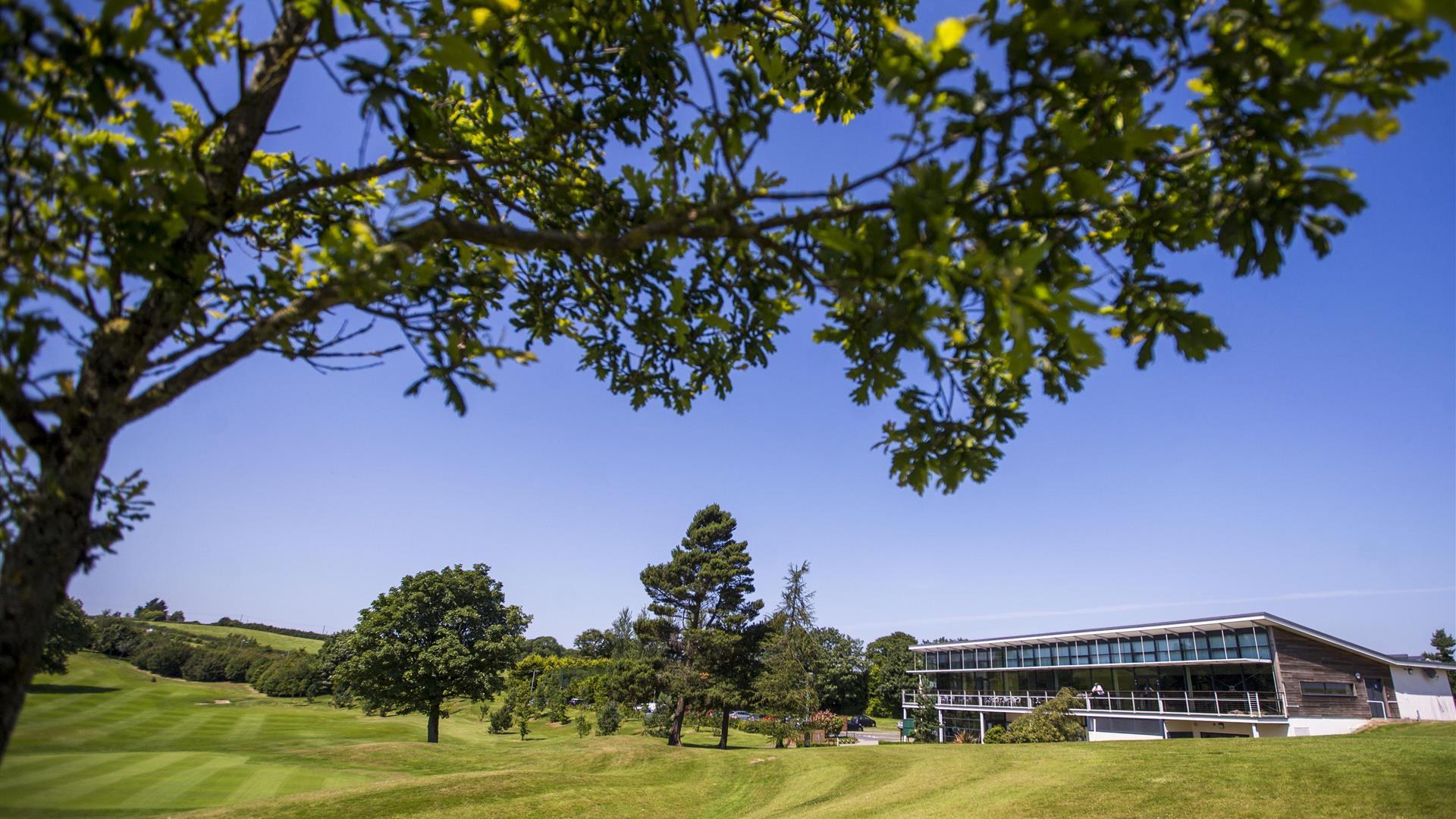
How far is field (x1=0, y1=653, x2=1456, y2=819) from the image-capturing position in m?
12.7

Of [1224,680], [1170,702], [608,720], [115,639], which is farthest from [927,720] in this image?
[115,639]

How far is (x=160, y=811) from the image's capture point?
14.1 m

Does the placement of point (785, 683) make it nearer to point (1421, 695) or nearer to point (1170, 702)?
point (1170, 702)

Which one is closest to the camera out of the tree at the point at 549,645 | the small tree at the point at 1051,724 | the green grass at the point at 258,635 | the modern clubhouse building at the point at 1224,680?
the modern clubhouse building at the point at 1224,680

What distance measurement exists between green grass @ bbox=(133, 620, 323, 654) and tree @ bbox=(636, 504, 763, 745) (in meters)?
41.8

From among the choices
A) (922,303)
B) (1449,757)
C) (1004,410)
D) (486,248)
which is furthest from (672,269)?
(1449,757)

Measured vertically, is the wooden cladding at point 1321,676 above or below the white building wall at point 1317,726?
above

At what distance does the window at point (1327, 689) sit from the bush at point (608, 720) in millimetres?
40574

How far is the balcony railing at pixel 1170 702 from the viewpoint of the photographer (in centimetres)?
2950

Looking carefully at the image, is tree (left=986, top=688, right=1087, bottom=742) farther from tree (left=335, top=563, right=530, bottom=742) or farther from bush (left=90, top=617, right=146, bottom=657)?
bush (left=90, top=617, right=146, bottom=657)

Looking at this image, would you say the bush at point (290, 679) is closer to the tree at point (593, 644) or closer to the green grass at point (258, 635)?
the green grass at point (258, 635)

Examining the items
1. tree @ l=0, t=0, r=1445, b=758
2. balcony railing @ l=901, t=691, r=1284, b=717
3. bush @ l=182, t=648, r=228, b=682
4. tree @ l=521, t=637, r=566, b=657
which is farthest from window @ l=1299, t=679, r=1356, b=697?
tree @ l=521, t=637, r=566, b=657

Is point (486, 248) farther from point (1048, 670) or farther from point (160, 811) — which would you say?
point (1048, 670)

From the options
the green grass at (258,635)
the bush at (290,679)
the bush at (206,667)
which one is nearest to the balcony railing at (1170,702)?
the bush at (206,667)
